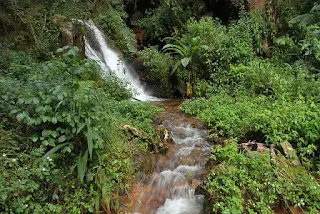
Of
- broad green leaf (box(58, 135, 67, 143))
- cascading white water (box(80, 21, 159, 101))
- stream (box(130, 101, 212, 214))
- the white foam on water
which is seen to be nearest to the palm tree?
cascading white water (box(80, 21, 159, 101))

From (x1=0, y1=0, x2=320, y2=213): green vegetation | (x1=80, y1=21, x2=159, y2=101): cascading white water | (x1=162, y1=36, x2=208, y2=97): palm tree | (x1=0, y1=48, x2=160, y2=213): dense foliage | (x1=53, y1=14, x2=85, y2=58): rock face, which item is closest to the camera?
(x1=0, y1=48, x2=160, y2=213): dense foliage

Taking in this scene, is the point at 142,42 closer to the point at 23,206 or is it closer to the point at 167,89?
the point at 167,89

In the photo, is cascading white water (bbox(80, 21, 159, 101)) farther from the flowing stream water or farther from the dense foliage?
the dense foliage

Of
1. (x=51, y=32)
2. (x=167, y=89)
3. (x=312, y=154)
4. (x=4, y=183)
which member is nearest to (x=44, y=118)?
(x=4, y=183)

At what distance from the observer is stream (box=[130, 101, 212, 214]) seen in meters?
4.12

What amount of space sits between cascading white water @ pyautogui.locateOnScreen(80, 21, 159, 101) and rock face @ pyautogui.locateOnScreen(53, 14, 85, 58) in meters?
1.03

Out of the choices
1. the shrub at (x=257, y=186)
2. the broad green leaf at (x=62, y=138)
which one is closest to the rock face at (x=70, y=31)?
the broad green leaf at (x=62, y=138)

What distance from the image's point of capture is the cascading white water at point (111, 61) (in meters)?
9.87

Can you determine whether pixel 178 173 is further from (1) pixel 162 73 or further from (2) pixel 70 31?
(2) pixel 70 31

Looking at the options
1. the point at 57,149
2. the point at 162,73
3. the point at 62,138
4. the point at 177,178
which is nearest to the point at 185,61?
the point at 162,73

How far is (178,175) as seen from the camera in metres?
4.64

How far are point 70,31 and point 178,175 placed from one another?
19.3ft

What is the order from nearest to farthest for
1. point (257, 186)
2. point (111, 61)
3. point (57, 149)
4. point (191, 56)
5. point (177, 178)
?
point (57, 149) < point (257, 186) < point (177, 178) < point (191, 56) < point (111, 61)

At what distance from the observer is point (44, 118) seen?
3502mm
